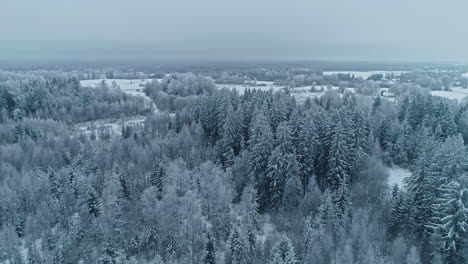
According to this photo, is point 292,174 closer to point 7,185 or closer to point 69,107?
point 7,185

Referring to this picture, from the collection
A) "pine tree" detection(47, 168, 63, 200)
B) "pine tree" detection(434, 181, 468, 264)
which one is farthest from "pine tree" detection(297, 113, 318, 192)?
"pine tree" detection(47, 168, 63, 200)

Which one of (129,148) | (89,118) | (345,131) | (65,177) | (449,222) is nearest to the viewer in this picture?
(449,222)

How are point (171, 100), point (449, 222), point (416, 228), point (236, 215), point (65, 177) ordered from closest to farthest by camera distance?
1. point (449, 222)
2. point (416, 228)
3. point (236, 215)
4. point (65, 177)
5. point (171, 100)

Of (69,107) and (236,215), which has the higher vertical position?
(69,107)

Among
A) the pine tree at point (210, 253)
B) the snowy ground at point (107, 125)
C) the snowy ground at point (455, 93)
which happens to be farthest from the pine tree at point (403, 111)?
the snowy ground at point (107, 125)

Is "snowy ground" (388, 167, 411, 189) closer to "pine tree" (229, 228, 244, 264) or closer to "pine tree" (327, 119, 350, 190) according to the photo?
"pine tree" (327, 119, 350, 190)

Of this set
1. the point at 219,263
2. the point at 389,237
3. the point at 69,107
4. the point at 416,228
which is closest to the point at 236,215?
the point at 219,263
